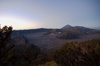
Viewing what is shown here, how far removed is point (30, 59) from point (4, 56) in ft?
29.4

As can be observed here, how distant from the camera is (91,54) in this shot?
33.0 m

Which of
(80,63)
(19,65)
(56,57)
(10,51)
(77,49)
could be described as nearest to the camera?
(10,51)

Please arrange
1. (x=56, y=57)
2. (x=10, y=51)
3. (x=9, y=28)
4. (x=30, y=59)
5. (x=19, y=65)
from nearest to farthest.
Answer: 1. (x=9, y=28)
2. (x=10, y=51)
3. (x=19, y=65)
4. (x=30, y=59)
5. (x=56, y=57)

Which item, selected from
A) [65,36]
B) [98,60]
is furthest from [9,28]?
[65,36]

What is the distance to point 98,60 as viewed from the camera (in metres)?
31.3

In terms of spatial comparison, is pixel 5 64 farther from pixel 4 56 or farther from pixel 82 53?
pixel 82 53

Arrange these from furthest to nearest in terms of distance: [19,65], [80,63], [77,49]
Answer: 1. [77,49]
2. [80,63]
3. [19,65]

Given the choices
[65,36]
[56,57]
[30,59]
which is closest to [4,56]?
[30,59]

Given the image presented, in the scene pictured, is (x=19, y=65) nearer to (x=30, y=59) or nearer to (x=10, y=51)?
(x=10, y=51)

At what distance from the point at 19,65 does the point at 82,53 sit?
627 inches

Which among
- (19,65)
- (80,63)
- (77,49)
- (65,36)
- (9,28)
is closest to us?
(9,28)

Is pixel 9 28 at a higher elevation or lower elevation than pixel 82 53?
higher

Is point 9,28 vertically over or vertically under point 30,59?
over

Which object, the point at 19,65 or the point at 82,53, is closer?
the point at 19,65
